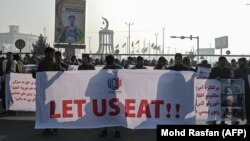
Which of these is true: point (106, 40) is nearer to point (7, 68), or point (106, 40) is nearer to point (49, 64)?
point (7, 68)

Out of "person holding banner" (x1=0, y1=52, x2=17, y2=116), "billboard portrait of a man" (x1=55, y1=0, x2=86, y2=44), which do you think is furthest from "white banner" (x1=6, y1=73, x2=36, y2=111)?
"billboard portrait of a man" (x1=55, y1=0, x2=86, y2=44)

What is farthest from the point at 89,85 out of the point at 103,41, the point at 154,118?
the point at 103,41

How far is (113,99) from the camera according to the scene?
10.5m

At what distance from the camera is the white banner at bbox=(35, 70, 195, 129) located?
10516mm

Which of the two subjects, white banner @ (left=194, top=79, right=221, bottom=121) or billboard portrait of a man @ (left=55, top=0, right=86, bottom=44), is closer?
white banner @ (left=194, top=79, right=221, bottom=121)

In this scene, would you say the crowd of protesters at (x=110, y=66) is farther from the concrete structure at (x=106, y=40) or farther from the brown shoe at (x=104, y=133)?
the concrete structure at (x=106, y=40)

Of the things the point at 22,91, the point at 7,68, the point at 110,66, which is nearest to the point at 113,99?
the point at 110,66

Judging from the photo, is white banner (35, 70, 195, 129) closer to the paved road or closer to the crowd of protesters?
the paved road

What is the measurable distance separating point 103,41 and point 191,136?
103m

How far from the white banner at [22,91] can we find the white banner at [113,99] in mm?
3582

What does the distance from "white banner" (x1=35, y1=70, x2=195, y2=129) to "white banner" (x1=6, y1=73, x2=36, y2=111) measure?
3.58 m

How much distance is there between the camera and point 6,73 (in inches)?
586

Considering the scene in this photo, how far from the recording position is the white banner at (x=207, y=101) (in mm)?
12078

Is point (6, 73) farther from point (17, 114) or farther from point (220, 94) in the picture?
point (220, 94)
